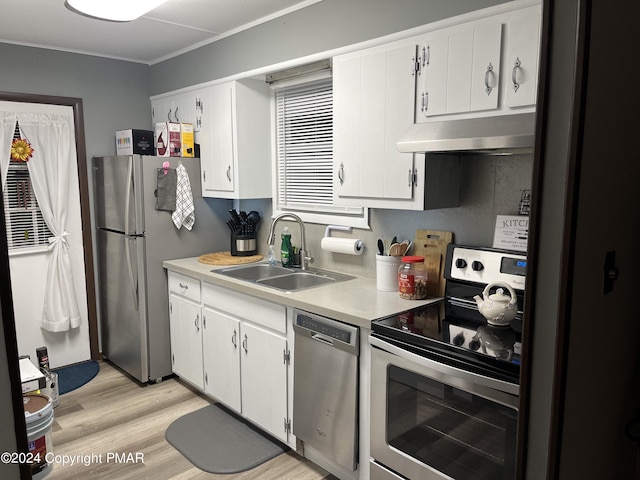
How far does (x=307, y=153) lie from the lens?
320 centimetres

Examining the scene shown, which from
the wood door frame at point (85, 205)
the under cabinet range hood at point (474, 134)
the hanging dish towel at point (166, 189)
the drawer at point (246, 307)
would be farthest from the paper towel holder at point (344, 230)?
the wood door frame at point (85, 205)

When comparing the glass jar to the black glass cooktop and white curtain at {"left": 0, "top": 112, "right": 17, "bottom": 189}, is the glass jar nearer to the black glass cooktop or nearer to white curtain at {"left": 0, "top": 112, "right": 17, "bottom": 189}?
the black glass cooktop

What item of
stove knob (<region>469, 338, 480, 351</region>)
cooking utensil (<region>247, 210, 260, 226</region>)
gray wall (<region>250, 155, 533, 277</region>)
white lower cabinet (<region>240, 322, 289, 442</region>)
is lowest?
white lower cabinet (<region>240, 322, 289, 442</region>)

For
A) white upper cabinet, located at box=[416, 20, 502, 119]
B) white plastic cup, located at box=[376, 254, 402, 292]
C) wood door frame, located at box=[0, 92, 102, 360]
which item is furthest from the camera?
wood door frame, located at box=[0, 92, 102, 360]

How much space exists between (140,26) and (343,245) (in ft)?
6.35

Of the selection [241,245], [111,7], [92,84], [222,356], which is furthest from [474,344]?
[92,84]

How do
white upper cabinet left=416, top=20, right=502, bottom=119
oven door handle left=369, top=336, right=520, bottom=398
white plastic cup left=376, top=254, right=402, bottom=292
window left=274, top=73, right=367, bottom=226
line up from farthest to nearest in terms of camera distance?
1. window left=274, top=73, right=367, bottom=226
2. white plastic cup left=376, top=254, right=402, bottom=292
3. white upper cabinet left=416, top=20, right=502, bottom=119
4. oven door handle left=369, top=336, right=520, bottom=398

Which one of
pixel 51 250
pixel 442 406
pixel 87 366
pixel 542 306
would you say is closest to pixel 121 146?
pixel 51 250

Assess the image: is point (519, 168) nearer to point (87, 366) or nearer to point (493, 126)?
point (493, 126)

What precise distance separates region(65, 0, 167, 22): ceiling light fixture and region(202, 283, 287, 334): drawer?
5.03 ft

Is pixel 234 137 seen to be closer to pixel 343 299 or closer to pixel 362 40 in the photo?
pixel 362 40

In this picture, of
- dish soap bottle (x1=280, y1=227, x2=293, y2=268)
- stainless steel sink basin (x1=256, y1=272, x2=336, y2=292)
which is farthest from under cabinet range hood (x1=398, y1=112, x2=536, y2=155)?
dish soap bottle (x1=280, y1=227, x2=293, y2=268)

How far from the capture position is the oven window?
1.59 meters

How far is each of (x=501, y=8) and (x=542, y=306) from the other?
1.27m
